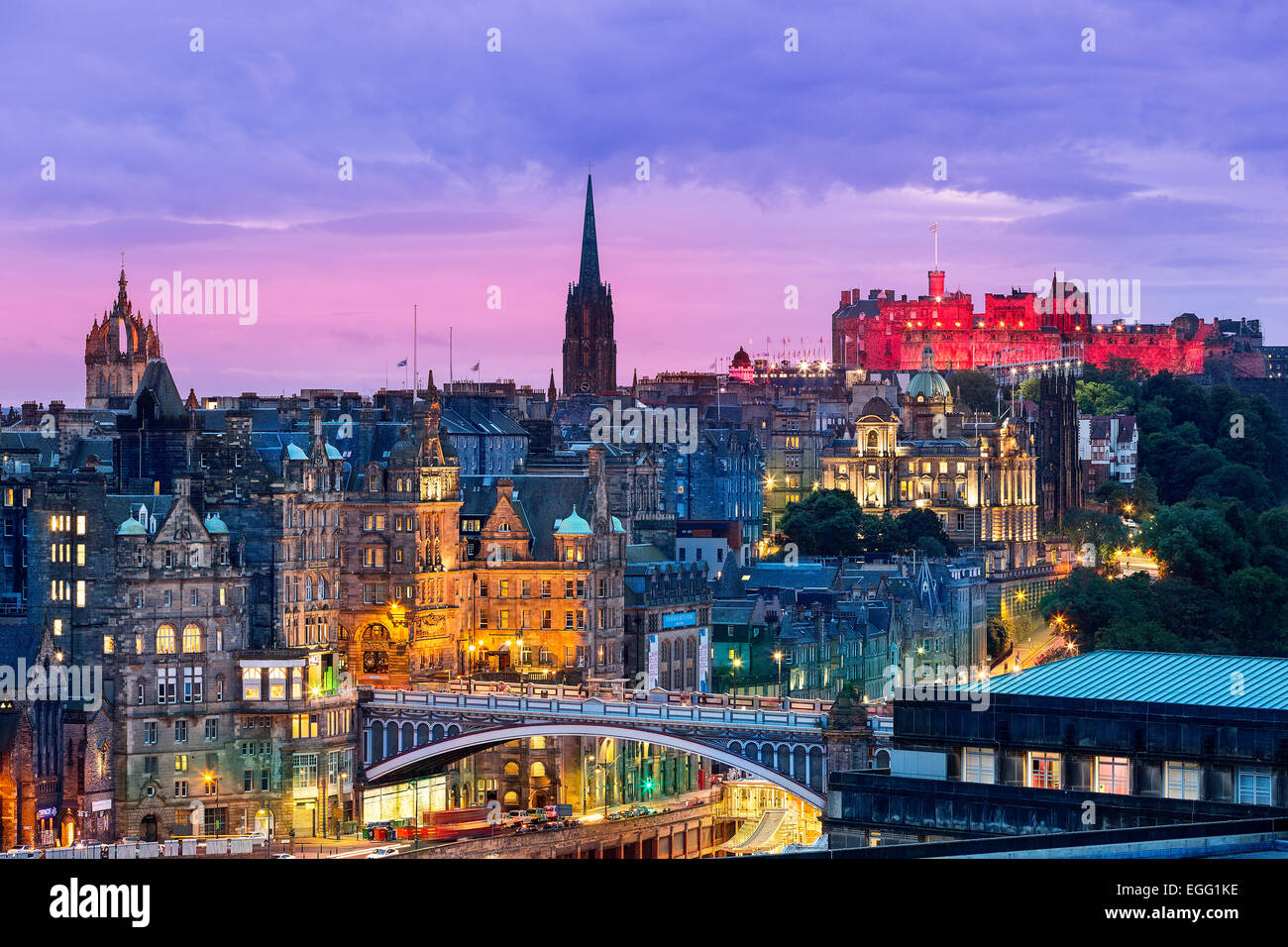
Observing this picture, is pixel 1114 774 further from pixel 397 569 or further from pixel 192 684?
pixel 397 569

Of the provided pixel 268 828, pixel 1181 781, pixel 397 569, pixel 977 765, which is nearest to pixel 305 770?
pixel 268 828

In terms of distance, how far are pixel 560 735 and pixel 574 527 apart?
20031mm

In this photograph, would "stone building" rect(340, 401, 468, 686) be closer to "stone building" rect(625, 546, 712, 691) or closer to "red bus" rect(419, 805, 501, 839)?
"stone building" rect(625, 546, 712, 691)

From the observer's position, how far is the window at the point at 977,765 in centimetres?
8331

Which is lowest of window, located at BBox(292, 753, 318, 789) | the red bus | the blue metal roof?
the red bus

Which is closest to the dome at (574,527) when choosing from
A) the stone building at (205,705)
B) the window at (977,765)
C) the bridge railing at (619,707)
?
the bridge railing at (619,707)

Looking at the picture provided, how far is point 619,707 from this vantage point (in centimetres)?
10950

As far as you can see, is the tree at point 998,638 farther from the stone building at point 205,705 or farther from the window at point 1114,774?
the window at point 1114,774

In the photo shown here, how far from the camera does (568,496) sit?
136000mm

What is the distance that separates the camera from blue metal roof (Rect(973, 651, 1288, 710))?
8150 centimetres

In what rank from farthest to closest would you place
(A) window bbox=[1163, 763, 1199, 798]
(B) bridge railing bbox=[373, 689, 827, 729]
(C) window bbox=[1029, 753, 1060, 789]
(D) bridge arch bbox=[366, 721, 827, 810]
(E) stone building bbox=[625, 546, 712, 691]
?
(E) stone building bbox=[625, 546, 712, 691], (B) bridge railing bbox=[373, 689, 827, 729], (D) bridge arch bbox=[366, 721, 827, 810], (C) window bbox=[1029, 753, 1060, 789], (A) window bbox=[1163, 763, 1199, 798]

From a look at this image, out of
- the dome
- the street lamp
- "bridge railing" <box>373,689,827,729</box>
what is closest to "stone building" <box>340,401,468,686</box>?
the dome

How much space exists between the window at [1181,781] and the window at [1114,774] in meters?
1.24

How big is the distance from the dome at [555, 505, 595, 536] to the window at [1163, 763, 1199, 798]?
5689cm
